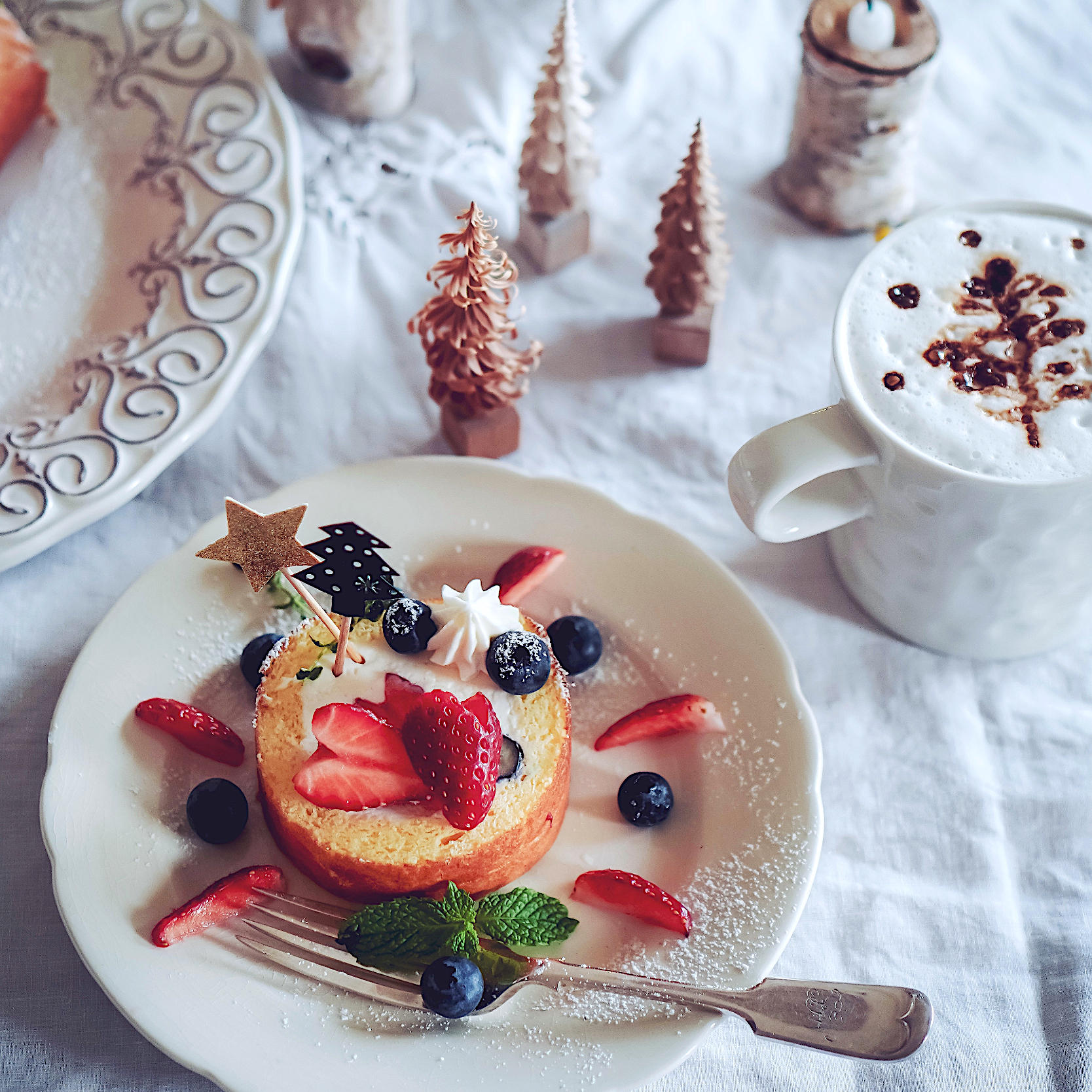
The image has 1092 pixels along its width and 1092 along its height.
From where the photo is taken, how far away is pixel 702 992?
39.1 inches

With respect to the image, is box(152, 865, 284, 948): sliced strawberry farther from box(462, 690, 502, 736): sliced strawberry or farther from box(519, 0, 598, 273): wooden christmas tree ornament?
box(519, 0, 598, 273): wooden christmas tree ornament

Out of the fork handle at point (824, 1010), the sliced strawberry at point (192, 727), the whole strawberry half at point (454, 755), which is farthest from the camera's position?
the sliced strawberry at point (192, 727)

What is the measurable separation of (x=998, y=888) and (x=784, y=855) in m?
0.29

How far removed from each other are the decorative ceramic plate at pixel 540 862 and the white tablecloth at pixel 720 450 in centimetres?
13

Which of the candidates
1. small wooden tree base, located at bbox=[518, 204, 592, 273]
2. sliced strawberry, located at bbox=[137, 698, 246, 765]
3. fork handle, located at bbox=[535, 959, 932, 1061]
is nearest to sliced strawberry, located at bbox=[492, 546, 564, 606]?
sliced strawberry, located at bbox=[137, 698, 246, 765]

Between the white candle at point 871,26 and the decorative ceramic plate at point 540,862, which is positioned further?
the white candle at point 871,26

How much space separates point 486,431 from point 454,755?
0.52m

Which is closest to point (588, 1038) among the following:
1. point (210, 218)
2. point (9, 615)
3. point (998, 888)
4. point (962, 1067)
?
point (962, 1067)

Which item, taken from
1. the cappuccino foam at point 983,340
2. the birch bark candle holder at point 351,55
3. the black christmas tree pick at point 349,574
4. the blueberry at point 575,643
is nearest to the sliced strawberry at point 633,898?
the blueberry at point 575,643

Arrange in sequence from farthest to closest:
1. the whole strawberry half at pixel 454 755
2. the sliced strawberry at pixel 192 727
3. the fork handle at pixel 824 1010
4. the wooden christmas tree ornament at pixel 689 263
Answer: the wooden christmas tree ornament at pixel 689 263
the sliced strawberry at pixel 192 727
the whole strawberry half at pixel 454 755
the fork handle at pixel 824 1010

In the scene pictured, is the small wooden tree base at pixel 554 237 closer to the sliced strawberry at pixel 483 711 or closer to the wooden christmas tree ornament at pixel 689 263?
the wooden christmas tree ornament at pixel 689 263

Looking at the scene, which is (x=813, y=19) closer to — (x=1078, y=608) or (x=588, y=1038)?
(x=1078, y=608)

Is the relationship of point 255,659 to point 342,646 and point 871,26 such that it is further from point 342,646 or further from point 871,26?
point 871,26

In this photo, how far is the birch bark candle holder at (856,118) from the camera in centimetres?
146
